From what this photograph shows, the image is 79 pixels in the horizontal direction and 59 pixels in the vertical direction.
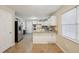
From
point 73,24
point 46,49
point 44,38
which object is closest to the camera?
point 73,24

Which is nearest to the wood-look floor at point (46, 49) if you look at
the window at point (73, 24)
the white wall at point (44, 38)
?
the window at point (73, 24)

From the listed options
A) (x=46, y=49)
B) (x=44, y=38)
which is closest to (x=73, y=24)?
(x=46, y=49)

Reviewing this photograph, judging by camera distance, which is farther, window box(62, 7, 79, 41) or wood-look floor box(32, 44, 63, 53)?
wood-look floor box(32, 44, 63, 53)

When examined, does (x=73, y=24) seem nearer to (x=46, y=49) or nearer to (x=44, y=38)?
(x=46, y=49)

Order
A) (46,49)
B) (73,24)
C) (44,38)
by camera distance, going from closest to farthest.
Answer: (73,24), (46,49), (44,38)

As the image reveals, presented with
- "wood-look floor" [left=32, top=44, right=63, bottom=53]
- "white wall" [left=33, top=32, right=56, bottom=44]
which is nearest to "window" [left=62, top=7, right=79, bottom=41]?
"wood-look floor" [left=32, top=44, right=63, bottom=53]

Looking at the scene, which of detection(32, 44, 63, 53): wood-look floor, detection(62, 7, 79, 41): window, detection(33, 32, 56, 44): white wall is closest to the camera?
detection(62, 7, 79, 41): window

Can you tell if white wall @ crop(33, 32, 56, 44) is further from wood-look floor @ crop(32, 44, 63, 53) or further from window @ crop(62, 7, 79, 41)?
window @ crop(62, 7, 79, 41)

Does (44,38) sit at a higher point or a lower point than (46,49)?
higher

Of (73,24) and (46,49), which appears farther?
(46,49)

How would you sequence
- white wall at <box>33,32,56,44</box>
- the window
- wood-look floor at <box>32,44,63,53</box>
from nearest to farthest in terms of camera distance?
the window
wood-look floor at <box>32,44,63,53</box>
white wall at <box>33,32,56,44</box>

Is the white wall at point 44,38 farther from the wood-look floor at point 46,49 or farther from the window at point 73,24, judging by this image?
the window at point 73,24
